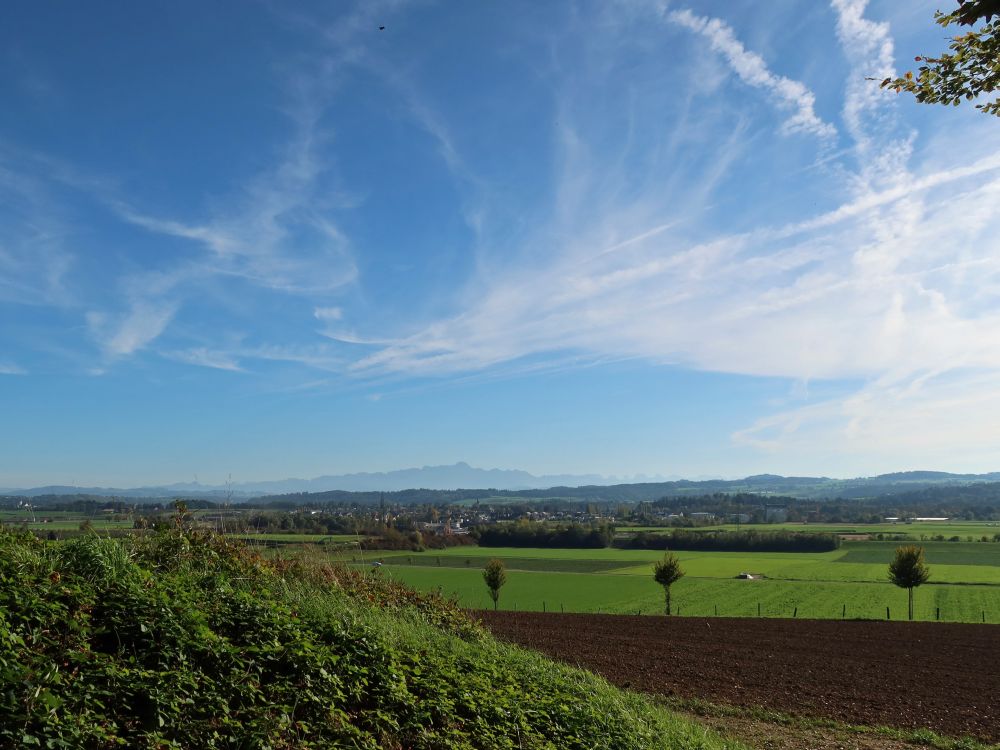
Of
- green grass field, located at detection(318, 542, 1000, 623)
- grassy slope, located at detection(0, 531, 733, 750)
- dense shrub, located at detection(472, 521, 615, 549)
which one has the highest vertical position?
grassy slope, located at detection(0, 531, 733, 750)

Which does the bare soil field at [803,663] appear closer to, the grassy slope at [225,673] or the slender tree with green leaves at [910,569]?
the grassy slope at [225,673]

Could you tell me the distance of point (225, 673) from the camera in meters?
5.40

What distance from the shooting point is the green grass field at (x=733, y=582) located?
152ft

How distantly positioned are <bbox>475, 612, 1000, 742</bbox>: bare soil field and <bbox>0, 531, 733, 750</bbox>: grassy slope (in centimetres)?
746

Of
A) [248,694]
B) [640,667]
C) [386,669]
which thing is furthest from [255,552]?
[640,667]

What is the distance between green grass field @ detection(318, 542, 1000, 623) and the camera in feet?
152

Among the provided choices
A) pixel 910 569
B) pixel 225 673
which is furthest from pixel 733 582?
pixel 225 673

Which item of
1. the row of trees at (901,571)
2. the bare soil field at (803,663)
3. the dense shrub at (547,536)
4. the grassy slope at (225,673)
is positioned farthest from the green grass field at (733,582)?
the grassy slope at (225,673)

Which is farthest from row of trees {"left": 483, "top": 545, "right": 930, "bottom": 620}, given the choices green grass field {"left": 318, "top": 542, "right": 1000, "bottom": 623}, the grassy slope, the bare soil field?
the grassy slope

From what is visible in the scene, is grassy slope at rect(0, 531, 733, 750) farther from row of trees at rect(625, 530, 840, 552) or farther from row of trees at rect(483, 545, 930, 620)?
row of trees at rect(625, 530, 840, 552)

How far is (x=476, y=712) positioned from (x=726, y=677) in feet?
41.6

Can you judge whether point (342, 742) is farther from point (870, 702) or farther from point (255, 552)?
point (870, 702)

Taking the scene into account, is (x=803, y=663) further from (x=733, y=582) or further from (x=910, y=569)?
(x=733, y=582)

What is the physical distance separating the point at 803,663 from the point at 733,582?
44.4m
